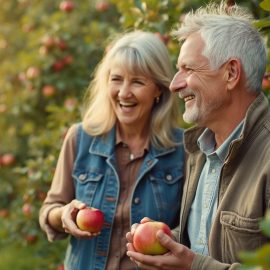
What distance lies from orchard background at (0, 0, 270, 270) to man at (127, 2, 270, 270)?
1552 mm

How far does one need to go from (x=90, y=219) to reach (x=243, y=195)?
77cm

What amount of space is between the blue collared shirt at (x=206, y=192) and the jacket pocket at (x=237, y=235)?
0.51ft

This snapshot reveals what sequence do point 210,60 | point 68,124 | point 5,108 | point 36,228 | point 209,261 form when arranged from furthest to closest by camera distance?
point 5,108 < point 36,228 < point 68,124 < point 210,60 < point 209,261

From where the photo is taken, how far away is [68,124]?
4.54 m

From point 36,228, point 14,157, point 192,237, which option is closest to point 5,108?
point 14,157

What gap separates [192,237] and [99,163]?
0.67 meters

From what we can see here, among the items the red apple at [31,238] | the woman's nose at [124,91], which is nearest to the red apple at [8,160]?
the red apple at [31,238]

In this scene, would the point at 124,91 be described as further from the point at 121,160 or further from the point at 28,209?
the point at 28,209

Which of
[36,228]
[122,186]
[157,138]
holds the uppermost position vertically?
[157,138]

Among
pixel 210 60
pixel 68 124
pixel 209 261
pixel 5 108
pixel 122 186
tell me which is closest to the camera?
pixel 209 261

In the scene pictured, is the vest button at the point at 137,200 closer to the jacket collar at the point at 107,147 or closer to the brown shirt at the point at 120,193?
the brown shirt at the point at 120,193

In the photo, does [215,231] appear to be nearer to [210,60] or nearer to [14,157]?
[210,60]

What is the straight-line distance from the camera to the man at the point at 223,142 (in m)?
2.22

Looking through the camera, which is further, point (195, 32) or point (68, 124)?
point (68, 124)
